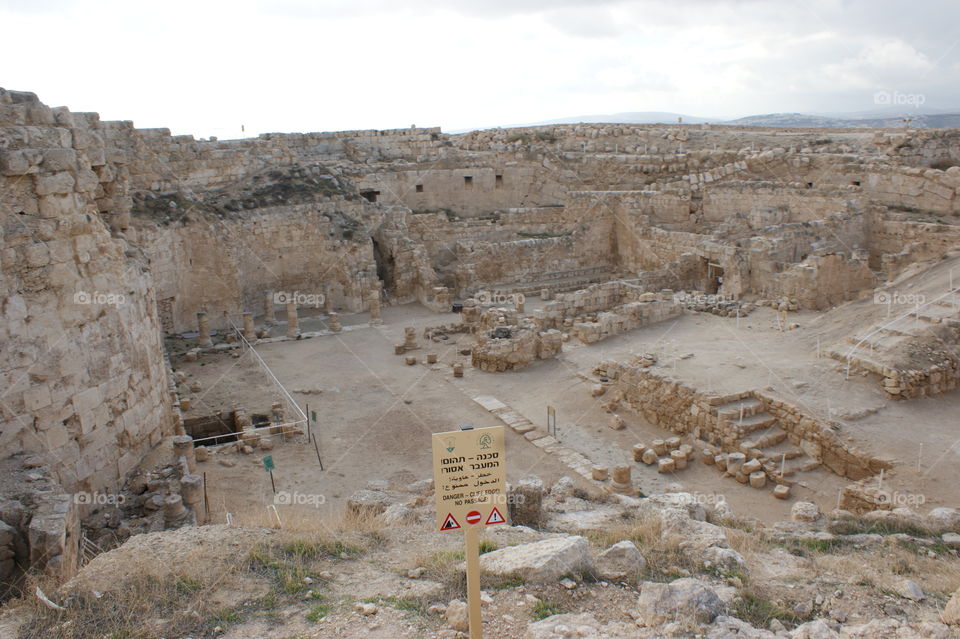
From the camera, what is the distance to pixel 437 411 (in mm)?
12250

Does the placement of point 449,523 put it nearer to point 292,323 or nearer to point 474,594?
point 474,594

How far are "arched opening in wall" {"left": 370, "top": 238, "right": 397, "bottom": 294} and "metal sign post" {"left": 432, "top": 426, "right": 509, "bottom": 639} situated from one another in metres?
16.6

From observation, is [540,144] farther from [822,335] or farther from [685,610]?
[685,610]

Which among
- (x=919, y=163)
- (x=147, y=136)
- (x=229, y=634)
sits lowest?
(x=229, y=634)

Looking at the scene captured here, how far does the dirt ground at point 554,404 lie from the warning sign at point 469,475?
192 inches

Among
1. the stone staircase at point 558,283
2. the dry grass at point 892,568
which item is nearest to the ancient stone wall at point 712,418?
the dry grass at point 892,568

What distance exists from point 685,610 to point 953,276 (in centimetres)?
1237

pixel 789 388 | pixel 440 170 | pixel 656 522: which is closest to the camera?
pixel 656 522

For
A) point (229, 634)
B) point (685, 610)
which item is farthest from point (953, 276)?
point (229, 634)

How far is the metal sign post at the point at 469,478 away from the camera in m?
4.08

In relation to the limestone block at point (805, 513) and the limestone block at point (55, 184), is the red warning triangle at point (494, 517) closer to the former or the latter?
the limestone block at point (805, 513)

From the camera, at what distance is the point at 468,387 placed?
13.4 metres

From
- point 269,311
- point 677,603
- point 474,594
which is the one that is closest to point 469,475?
point 474,594

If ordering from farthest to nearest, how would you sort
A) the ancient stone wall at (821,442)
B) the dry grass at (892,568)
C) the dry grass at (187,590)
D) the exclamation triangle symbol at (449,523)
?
the ancient stone wall at (821,442)
the dry grass at (892,568)
the dry grass at (187,590)
the exclamation triangle symbol at (449,523)
